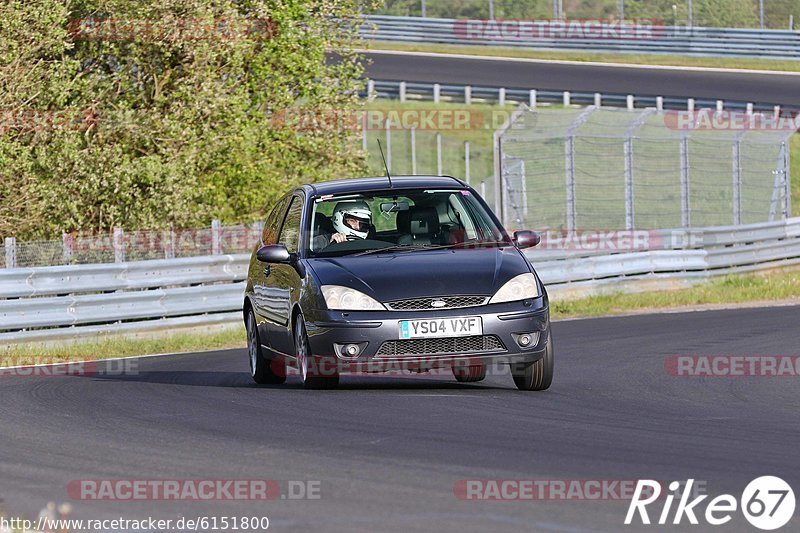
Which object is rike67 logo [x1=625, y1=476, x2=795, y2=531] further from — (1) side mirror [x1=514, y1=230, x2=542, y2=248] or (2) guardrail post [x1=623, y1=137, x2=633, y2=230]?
(2) guardrail post [x1=623, y1=137, x2=633, y2=230]

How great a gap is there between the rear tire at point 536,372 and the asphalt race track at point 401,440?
0.11m

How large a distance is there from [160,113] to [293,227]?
41.7 ft

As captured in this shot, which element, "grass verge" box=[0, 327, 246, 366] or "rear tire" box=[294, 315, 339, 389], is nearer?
"rear tire" box=[294, 315, 339, 389]

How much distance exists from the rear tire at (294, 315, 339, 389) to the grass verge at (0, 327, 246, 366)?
6717mm

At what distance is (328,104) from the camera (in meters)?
27.3

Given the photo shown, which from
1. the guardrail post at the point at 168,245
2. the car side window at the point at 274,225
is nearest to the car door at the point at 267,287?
the car side window at the point at 274,225

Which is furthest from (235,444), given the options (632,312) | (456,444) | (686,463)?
(632,312)

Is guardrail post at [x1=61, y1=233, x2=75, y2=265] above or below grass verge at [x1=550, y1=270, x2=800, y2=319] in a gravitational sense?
above

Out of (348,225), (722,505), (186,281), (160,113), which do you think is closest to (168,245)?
(186,281)

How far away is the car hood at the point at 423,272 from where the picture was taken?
10.6 m

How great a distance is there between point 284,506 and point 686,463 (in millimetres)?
2088

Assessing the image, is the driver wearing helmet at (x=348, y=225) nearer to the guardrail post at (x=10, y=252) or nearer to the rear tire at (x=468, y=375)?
the rear tire at (x=468, y=375)

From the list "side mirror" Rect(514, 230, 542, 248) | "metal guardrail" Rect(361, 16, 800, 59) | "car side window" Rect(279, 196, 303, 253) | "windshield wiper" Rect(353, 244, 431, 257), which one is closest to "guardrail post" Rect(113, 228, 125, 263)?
"car side window" Rect(279, 196, 303, 253)

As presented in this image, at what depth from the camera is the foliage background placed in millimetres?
22875
